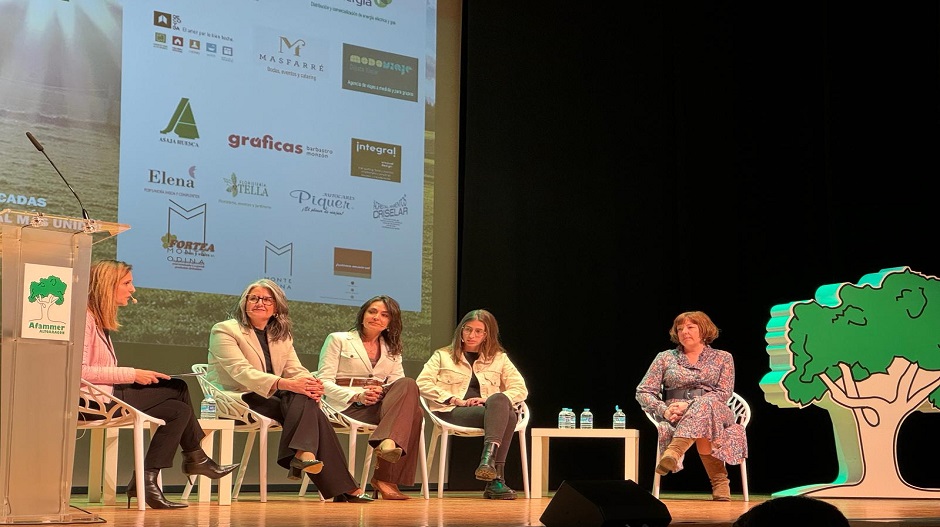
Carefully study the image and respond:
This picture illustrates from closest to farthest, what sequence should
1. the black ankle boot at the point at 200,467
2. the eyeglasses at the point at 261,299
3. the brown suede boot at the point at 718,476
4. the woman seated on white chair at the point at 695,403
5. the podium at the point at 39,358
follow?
the podium at the point at 39,358 < the black ankle boot at the point at 200,467 < the eyeglasses at the point at 261,299 < the woman seated on white chair at the point at 695,403 < the brown suede boot at the point at 718,476

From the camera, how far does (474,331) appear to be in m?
5.95

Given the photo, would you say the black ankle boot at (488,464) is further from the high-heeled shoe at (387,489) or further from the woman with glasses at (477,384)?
the high-heeled shoe at (387,489)

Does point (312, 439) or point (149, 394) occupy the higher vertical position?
point (149, 394)

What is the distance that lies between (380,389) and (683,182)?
2877 millimetres

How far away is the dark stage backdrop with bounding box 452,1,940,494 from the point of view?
704 cm

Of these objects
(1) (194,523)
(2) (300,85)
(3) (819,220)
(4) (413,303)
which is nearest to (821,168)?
(3) (819,220)

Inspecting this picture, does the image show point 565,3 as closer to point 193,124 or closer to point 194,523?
point 193,124

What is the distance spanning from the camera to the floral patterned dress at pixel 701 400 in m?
5.73

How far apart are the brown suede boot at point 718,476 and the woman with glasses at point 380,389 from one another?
156 centimetres

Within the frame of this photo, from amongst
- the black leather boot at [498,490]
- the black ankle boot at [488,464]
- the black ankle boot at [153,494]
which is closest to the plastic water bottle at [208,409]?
the black ankle boot at [153,494]

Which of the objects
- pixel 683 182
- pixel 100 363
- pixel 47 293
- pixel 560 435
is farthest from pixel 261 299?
pixel 683 182

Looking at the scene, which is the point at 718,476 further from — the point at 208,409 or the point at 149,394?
the point at 149,394

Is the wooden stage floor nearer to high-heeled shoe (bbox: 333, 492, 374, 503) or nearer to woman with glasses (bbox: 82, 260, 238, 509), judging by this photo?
high-heeled shoe (bbox: 333, 492, 374, 503)

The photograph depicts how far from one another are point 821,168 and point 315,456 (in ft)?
13.5
